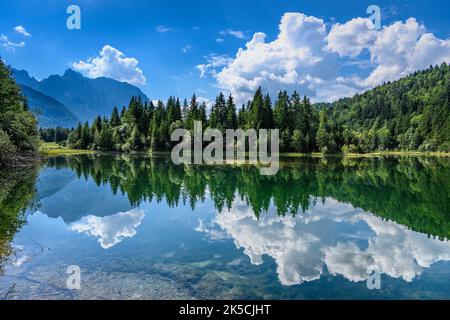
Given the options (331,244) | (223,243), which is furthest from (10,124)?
(331,244)

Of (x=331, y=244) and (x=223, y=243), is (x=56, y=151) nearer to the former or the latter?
(x=223, y=243)

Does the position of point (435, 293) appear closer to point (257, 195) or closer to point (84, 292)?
point (84, 292)

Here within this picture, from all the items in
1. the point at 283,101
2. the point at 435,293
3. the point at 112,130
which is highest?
the point at 283,101

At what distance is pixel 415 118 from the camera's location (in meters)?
193

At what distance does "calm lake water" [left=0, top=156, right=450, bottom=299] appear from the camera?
39.9 feet

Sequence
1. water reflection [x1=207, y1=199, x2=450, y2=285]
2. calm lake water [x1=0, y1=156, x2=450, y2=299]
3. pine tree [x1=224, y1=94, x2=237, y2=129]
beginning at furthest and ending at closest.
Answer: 1. pine tree [x1=224, y1=94, x2=237, y2=129]
2. water reflection [x1=207, y1=199, x2=450, y2=285]
3. calm lake water [x1=0, y1=156, x2=450, y2=299]

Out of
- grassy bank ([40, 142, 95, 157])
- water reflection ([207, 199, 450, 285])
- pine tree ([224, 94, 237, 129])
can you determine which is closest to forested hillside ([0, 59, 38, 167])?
grassy bank ([40, 142, 95, 157])

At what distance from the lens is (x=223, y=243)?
58.4 ft

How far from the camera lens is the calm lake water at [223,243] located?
39.9 ft

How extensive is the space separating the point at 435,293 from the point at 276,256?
5904 millimetres

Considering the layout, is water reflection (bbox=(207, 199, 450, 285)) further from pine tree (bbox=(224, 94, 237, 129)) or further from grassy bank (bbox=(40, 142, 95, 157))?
pine tree (bbox=(224, 94, 237, 129))

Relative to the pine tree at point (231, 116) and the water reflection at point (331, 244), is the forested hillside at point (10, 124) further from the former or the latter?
the pine tree at point (231, 116)

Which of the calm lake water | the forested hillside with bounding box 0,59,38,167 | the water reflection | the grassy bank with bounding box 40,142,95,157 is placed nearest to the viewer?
the calm lake water

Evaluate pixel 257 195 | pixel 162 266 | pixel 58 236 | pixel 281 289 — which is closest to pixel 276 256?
pixel 281 289
